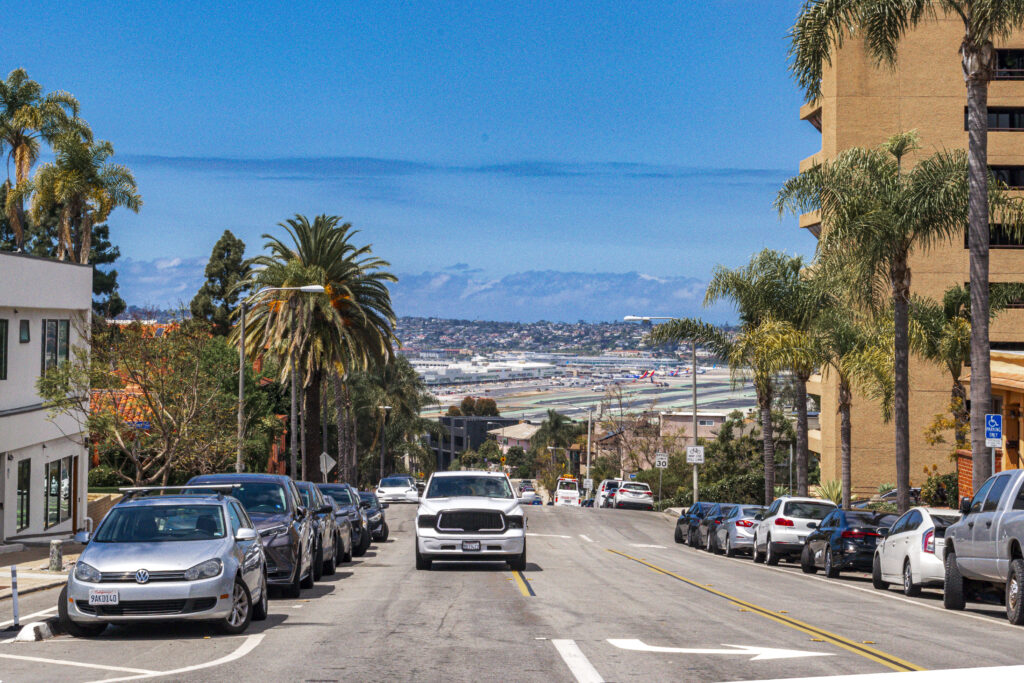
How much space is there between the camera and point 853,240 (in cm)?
2834

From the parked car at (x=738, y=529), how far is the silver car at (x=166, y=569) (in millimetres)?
20229

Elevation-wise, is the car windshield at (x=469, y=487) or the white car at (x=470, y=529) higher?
the car windshield at (x=469, y=487)

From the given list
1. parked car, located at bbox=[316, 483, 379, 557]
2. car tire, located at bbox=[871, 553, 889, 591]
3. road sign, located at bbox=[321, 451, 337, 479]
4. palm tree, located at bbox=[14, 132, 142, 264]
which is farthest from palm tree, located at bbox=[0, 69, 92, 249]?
car tire, located at bbox=[871, 553, 889, 591]

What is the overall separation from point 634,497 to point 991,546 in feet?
161

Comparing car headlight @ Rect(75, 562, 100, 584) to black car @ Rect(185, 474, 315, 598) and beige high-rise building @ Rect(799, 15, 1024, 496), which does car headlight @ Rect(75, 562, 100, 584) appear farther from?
beige high-rise building @ Rect(799, 15, 1024, 496)

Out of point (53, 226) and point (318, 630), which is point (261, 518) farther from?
point (53, 226)

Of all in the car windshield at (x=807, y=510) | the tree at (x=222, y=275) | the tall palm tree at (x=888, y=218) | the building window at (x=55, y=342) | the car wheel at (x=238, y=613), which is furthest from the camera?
the tree at (x=222, y=275)

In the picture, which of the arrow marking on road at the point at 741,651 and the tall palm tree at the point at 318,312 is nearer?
the arrow marking on road at the point at 741,651

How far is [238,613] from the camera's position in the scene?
1335 cm

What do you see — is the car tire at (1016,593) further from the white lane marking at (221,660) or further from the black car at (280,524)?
the black car at (280,524)

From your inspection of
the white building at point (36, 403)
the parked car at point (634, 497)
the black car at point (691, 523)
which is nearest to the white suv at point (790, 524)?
the black car at point (691, 523)

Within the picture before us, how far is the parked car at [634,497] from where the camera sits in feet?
212

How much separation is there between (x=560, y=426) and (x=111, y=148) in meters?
83.1

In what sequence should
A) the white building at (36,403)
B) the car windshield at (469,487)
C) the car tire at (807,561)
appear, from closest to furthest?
the car windshield at (469,487) → the car tire at (807,561) → the white building at (36,403)
